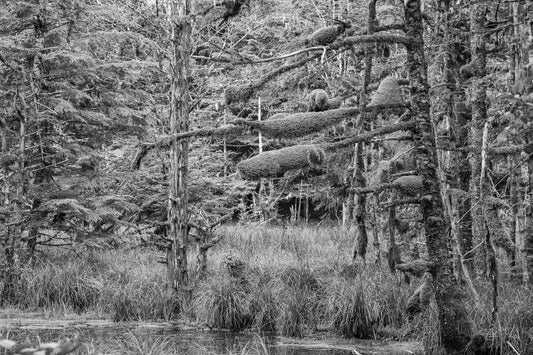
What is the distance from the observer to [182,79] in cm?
980

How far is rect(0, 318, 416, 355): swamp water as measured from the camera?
6.59 m

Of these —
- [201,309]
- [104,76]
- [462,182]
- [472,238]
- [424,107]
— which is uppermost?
[104,76]

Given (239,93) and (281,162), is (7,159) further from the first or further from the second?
(281,162)

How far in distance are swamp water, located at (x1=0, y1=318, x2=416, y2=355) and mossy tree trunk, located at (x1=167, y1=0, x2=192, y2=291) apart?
1.29 metres

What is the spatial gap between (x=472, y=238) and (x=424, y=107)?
4384mm

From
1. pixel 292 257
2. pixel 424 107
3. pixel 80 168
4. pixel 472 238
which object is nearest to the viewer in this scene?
pixel 424 107

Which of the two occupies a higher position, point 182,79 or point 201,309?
point 182,79

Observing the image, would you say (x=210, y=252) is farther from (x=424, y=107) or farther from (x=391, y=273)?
(x=424, y=107)

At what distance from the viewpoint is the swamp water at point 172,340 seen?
6.59 m

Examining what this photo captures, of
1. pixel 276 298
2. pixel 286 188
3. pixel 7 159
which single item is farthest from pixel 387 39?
pixel 7 159

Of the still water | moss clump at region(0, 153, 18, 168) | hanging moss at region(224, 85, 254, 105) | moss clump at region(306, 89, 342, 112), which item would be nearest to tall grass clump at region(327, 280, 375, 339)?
the still water

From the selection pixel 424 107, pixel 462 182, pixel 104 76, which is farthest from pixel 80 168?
pixel 424 107

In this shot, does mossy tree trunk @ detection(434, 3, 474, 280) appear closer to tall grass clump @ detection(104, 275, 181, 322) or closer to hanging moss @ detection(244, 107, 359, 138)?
hanging moss @ detection(244, 107, 359, 138)

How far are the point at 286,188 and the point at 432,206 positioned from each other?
71.3 inches
